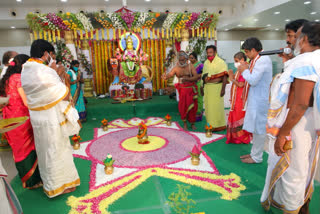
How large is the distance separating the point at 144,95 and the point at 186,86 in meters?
2.84

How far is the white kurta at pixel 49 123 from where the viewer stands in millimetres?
2064

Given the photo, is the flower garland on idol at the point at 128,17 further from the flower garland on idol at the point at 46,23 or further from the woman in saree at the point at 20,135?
the woman in saree at the point at 20,135

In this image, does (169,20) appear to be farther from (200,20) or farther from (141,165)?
(141,165)

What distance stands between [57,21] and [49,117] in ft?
13.6

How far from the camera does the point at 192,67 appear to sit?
4402mm

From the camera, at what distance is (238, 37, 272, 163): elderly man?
266cm

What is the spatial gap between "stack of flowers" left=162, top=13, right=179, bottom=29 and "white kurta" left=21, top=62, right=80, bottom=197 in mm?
4398

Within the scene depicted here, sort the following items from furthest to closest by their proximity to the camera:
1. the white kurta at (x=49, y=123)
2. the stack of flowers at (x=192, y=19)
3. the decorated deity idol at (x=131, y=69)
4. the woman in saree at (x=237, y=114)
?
the decorated deity idol at (x=131, y=69) → the stack of flowers at (x=192, y=19) → the woman in saree at (x=237, y=114) → the white kurta at (x=49, y=123)

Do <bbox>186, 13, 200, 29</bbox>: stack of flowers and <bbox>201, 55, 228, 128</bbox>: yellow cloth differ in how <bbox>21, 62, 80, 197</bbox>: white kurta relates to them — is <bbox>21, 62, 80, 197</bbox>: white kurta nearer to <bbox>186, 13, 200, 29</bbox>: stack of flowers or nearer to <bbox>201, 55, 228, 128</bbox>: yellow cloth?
<bbox>201, 55, 228, 128</bbox>: yellow cloth

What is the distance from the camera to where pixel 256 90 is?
2.80 m

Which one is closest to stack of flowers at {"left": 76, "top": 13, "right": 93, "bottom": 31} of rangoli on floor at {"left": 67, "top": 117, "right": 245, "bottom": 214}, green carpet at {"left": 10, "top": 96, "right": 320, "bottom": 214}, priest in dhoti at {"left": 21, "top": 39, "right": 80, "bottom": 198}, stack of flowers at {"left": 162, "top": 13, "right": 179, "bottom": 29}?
stack of flowers at {"left": 162, "top": 13, "right": 179, "bottom": 29}

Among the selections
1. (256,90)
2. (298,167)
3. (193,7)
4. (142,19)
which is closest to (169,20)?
(142,19)

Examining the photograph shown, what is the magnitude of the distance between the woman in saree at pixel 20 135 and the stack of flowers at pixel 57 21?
3.13 metres

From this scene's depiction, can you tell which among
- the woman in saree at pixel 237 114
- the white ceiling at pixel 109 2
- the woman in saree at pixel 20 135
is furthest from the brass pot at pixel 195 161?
the white ceiling at pixel 109 2
